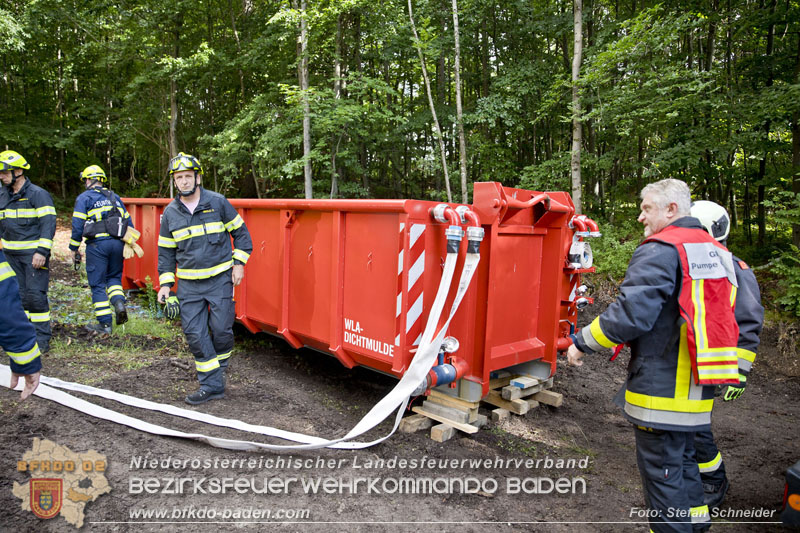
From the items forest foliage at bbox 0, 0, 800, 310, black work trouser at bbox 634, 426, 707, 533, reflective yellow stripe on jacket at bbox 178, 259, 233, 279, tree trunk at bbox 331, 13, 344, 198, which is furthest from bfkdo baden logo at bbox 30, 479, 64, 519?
tree trunk at bbox 331, 13, 344, 198

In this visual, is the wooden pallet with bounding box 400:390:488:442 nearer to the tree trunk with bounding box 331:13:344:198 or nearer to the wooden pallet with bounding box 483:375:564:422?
the wooden pallet with bounding box 483:375:564:422

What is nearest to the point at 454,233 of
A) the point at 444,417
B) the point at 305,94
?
the point at 444,417

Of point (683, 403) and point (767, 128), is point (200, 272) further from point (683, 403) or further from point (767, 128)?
point (767, 128)

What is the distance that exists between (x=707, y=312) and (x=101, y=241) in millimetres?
6271

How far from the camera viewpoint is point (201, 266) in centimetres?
396

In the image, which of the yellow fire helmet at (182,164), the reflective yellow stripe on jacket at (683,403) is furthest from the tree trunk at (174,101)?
the reflective yellow stripe on jacket at (683,403)

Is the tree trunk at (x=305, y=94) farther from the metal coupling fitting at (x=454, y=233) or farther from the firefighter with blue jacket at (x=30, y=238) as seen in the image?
the metal coupling fitting at (x=454, y=233)

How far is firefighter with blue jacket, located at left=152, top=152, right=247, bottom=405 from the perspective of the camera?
3.96 metres

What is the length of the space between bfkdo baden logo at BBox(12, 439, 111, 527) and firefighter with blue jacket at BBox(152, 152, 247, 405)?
118 centimetres

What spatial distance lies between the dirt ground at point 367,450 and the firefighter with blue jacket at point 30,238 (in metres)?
0.87

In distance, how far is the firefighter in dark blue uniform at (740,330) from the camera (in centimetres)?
270

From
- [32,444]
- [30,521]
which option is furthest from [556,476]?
[32,444]

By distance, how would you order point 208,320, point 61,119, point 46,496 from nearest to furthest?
point 46,496, point 208,320, point 61,119

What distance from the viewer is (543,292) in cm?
411
